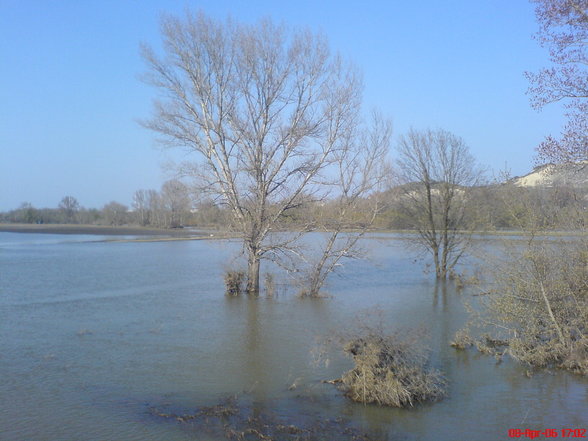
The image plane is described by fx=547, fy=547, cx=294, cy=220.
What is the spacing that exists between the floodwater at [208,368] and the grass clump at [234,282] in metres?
0.57

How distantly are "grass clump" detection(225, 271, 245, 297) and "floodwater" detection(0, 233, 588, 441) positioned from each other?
57 cm

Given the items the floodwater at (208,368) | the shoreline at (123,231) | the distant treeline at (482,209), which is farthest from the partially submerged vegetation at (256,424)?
the shoreline at (123,231)

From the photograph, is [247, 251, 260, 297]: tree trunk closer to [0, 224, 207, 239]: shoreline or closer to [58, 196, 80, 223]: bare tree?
[0, 224, 207, 239]: shoreline

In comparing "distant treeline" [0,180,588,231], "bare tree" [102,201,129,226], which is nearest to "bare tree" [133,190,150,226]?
"bare tree" [102,201,129,226]

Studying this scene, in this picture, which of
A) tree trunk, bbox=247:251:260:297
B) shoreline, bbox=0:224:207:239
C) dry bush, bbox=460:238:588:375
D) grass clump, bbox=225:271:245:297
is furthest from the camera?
shoreline, bbox=0:224:207:239

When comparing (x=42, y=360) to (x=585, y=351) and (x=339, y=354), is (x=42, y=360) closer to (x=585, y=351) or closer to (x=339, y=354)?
(x=339, y=354)

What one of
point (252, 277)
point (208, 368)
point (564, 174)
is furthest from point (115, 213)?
point (564, 174)

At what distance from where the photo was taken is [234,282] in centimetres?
1927

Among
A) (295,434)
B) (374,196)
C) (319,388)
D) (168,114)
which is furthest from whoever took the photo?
(374,196)

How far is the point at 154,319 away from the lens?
14.5 m

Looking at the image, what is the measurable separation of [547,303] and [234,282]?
37.5 feet

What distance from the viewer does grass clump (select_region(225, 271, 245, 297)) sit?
1923 cm

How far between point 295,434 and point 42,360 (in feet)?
19.3

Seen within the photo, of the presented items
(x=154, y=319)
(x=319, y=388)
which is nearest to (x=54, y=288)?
(x=154, y=319)
